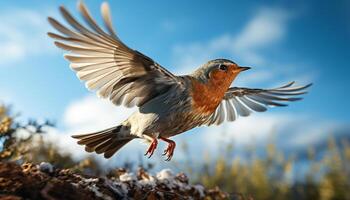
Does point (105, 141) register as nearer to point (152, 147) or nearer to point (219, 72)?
point (152, 147)

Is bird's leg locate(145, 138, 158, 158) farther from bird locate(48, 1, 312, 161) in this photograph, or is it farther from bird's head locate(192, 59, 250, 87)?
bird's head locate(192, 59, 250, 87)

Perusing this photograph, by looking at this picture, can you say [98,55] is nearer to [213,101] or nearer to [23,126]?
[213,101]

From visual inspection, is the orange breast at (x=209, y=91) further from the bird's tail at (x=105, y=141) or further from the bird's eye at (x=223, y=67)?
the bird's tail at (x=105, y=141)

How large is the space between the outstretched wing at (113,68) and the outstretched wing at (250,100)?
175cm

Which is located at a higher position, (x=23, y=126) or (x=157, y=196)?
(x=23, y=126)

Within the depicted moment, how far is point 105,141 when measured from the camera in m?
4.29

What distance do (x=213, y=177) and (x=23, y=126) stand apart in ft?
21.7

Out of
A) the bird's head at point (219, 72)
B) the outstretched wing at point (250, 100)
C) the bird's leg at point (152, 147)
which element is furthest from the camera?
the outstretched wing at point (250, 100)

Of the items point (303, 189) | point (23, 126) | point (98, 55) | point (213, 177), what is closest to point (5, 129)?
point (23, 126)

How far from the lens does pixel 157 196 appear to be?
2.99m

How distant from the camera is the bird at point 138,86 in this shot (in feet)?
11.6

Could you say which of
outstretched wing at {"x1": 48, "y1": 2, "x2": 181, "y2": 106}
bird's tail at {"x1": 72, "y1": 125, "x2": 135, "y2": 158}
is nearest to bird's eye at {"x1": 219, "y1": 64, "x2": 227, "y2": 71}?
outstretched wing at {"x1": 48, "y1": 2, "x2": 181, "y2": 106}

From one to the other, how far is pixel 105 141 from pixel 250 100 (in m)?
2.05

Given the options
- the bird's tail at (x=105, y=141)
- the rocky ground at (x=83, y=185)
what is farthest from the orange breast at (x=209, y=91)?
the bird's tail at (x=105, y=141)
